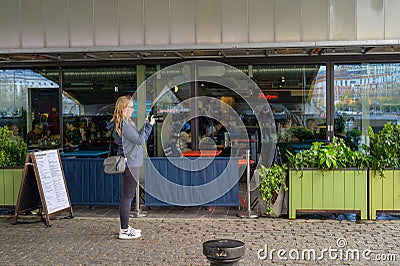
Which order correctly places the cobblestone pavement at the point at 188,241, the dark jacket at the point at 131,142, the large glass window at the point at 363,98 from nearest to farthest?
the cobblestone pavement at the point at 188,241, the dark jacket at the point at 131,142, the large glass window at the point at 363,98

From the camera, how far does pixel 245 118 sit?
10898mm

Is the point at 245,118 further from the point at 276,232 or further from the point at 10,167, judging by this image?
the point at 10,167

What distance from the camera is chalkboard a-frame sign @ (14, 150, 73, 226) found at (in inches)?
311

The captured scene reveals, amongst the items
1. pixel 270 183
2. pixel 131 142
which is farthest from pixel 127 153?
pixel 270 183

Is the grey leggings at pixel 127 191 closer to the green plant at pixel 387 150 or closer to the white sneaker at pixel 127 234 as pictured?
the white sneaker at pixel 127 234

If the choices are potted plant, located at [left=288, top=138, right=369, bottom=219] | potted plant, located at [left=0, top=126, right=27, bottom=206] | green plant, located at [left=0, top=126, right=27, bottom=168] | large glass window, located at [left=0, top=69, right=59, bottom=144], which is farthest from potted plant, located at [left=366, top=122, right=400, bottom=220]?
large glass window, located at [left=0, top=69, right=59, bottom=144]

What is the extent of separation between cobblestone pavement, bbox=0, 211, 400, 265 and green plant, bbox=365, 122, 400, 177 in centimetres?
84

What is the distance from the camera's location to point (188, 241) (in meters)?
6.87

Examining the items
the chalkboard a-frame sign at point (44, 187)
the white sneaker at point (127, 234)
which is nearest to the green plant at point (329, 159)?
the white sneaker at point (127, 234)

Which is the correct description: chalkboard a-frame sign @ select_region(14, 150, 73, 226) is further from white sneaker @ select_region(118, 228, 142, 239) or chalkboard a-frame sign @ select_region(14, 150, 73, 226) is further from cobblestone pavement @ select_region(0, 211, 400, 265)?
→ white sneaker @ select_region(118, 228, 142, 239)

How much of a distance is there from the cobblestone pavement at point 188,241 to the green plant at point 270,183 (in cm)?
33

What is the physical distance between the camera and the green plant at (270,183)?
8.10m

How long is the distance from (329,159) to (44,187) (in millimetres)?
4284

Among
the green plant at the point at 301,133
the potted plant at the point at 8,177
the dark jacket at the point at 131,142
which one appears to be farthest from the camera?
the green plant at the point at 301,133
